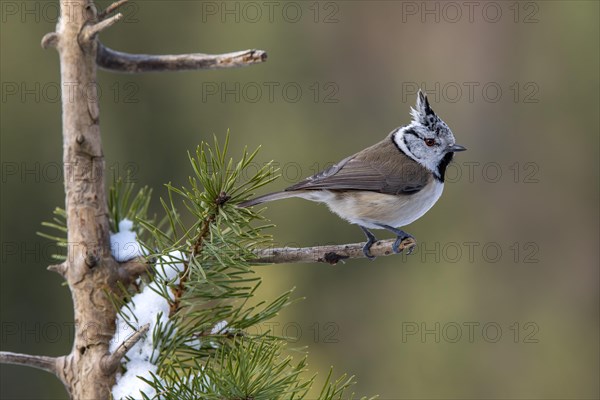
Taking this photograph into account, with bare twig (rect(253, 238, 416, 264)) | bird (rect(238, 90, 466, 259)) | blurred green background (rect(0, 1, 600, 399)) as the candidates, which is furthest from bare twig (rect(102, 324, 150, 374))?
blurred green background (rect(0, 1, 600, 399))

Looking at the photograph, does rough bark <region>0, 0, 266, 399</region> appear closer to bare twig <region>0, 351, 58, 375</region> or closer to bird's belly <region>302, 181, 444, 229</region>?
bare twig <region>0, 351, 58, 375</region>

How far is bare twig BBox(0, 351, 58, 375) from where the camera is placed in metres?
2.07

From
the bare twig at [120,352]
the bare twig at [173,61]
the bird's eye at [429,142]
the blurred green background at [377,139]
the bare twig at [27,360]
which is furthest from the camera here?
the blurred green background at [377,139]

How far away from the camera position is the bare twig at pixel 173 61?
2371mm

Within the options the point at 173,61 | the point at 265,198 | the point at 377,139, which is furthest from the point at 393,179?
the point at 377,139

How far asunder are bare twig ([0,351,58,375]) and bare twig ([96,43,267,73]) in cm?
89

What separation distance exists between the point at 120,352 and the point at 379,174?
2.05m

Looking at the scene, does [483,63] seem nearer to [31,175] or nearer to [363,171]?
[31,175]

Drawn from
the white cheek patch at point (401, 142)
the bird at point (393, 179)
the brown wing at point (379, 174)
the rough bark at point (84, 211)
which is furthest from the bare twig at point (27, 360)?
the white cheek patch at point (401, 142)

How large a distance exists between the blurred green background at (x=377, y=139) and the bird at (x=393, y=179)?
2.88 metres

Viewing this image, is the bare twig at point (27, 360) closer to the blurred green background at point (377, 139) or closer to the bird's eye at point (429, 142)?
the bird's eye at point (429, 142)

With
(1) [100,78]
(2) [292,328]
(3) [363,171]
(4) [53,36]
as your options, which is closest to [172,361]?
(4) [53,36]

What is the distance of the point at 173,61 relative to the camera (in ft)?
8.16

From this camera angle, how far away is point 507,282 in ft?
29.2
